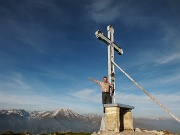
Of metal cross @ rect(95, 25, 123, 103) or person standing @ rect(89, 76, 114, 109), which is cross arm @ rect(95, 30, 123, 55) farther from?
person standing @ rect(89, 76, 114, 109)

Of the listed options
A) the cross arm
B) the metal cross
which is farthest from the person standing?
the cross arm

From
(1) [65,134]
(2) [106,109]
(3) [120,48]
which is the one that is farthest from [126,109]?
(3) [120,48]

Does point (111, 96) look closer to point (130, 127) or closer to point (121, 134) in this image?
point (130, 127)

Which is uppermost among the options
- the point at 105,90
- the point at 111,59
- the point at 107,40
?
the point at 107,40

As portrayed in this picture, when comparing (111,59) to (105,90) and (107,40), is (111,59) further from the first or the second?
(105,90)

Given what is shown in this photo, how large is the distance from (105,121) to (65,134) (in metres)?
3.75

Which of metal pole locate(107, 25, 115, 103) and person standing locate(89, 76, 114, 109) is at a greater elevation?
metal pole locate(107, 25, 115, 103)

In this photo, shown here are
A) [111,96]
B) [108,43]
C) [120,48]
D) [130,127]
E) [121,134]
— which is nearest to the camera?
[121,134]

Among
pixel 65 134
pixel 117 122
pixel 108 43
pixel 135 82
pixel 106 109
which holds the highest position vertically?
pixel 108 43

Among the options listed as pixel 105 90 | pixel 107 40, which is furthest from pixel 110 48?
pixel 105 90

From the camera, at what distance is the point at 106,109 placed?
35.3ft

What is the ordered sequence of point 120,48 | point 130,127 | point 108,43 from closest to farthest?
point 130,127 < point 108,43 < point 120,48

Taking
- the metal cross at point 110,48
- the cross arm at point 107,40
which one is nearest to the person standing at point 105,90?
the metal cross at point 110,48

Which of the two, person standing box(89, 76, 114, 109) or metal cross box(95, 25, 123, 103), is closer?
person standing box(89, 76, 114, 109)
